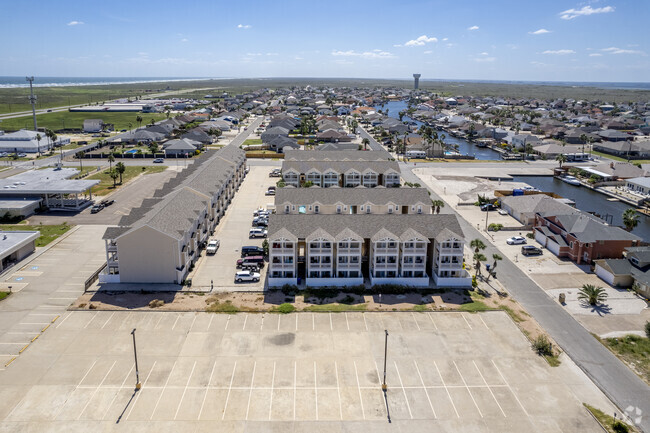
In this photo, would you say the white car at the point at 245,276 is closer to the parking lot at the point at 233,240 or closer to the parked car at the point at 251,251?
the parking lot at the point at 233,240

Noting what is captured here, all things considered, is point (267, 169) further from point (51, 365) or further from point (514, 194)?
point (51, 365)

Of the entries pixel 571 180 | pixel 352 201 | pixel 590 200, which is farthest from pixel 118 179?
pixel 571 180

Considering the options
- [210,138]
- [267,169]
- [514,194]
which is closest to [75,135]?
[210,138]

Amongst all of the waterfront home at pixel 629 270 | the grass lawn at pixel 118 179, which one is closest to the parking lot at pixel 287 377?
the waterfront home at pixel 629 270

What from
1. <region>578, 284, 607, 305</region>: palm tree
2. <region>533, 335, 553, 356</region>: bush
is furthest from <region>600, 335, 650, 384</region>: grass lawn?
<region>578, 284, 607, 305</region>: palm tree

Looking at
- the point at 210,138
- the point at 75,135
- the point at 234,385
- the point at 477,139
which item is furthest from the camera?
the point at 477,139

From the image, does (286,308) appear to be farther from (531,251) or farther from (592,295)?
(531,251)
